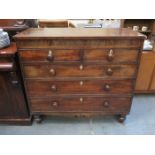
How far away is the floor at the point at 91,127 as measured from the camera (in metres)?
1.66

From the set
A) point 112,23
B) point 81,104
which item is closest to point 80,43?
point 81,104

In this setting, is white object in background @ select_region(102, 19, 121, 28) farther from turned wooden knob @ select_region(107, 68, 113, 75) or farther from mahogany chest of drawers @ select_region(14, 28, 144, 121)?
turned wooden knob @ select_region(107, 68, 113, 75)

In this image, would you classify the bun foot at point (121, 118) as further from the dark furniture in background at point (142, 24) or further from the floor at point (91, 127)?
the dark furniture in background at point (142, 24)

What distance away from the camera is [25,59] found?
1.33 metres

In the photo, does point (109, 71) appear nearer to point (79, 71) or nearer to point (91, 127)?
point (79, 71)

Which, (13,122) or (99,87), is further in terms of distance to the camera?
(13,122)

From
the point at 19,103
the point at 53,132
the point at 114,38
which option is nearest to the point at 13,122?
the point at 19,103

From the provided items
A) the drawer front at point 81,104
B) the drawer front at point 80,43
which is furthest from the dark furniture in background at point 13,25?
the drawer front at point 81,104

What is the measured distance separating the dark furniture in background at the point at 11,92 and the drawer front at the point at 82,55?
13 centimetres

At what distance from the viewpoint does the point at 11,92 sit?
1544mm

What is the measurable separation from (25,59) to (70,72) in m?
0.41

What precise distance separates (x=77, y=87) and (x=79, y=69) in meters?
0.20

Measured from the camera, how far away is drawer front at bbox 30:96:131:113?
1572 mm
